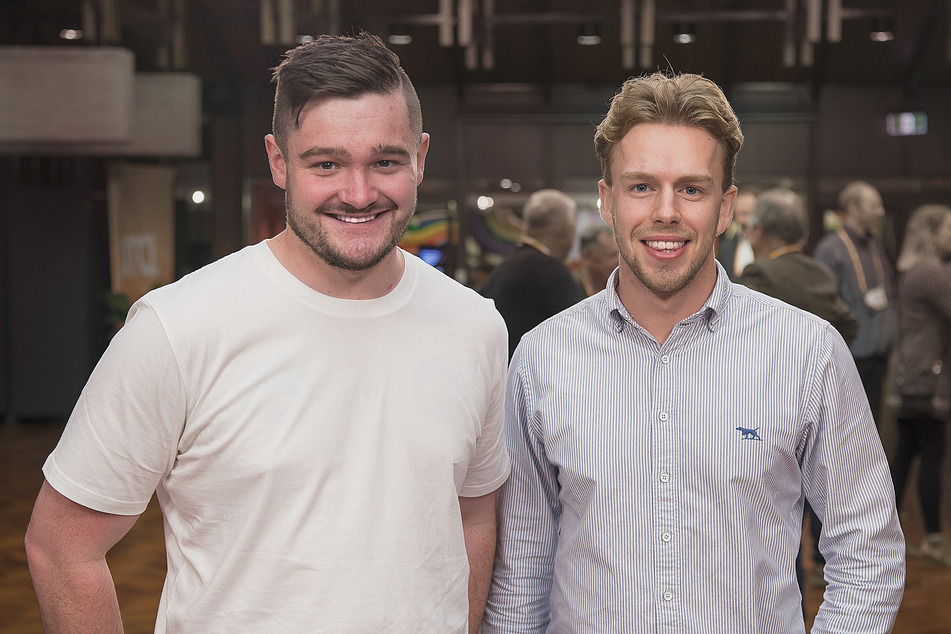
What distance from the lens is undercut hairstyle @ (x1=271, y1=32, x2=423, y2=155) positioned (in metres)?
1.48

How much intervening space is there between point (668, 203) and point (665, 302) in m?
0.18

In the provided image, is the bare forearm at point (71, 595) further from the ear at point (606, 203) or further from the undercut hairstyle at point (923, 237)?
the undercut hairstyle at point (923, 237)

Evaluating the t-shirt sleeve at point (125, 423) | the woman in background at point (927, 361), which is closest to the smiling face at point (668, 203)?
the t-shirt sleeve at point (125, 423)

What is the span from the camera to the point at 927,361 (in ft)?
15.7

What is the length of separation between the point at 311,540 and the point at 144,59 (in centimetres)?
972

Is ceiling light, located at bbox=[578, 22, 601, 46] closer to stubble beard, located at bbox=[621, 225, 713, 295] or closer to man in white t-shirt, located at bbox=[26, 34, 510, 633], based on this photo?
stubble beard, located at bbox=[621, 225, 713, 295]

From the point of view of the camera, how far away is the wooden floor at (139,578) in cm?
418

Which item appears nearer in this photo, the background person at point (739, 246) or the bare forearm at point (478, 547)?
the bare forearm at point (478, 547)

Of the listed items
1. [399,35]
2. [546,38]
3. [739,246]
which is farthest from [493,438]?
[546,38]

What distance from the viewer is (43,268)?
9.38 m

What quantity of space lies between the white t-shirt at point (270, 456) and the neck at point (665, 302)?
419mm

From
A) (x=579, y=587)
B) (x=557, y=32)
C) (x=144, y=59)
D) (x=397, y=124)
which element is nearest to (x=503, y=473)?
(x=579, y=587)

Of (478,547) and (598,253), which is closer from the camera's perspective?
(478,547)

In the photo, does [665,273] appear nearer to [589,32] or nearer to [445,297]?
[445,297]
